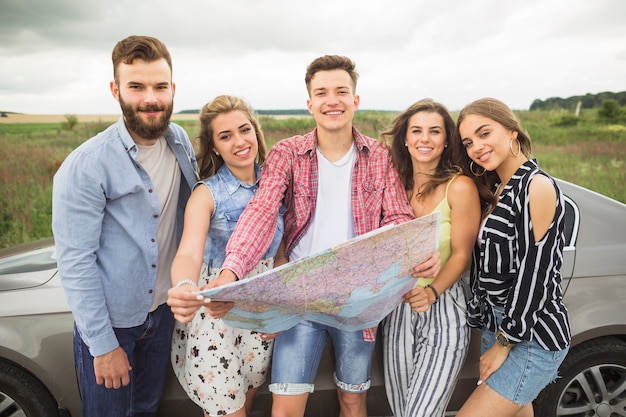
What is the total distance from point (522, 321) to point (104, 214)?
166 cm

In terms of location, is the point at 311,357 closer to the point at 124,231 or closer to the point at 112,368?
the point at 112,368

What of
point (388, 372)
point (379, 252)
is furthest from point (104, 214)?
point (388, 372)

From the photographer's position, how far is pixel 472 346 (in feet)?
7.15

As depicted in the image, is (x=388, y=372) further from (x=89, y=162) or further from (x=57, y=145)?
(x=57, y=145)

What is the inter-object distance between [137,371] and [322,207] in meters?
1.11

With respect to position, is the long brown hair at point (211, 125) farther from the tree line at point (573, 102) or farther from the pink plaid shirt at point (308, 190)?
the tree line at point (573, 102)

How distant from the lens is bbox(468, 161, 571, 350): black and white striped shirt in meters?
1.65

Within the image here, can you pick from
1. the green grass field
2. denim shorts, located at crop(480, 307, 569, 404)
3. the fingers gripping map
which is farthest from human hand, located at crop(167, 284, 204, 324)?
the green grass field

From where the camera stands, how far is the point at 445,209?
76.4 inches

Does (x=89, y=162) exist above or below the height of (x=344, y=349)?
above

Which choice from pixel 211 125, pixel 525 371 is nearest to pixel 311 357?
pixel 525 371

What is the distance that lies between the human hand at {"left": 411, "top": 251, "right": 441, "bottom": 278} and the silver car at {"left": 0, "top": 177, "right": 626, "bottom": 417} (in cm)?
61

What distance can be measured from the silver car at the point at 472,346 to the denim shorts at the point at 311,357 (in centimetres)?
15

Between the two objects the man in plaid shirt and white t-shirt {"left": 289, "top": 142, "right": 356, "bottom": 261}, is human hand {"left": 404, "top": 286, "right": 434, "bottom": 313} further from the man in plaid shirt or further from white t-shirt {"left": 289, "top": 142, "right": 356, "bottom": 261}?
white t-shirt {"left": 289, "top": 142, "right": 356, "bottom": 261}
